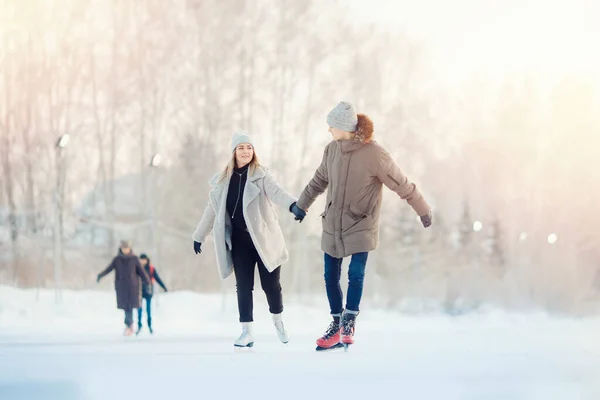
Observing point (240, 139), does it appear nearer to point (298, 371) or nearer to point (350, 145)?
point (350, 145)

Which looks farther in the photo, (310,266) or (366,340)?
(310,266)

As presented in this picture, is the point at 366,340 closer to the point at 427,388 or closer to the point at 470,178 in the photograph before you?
the point at 427,388

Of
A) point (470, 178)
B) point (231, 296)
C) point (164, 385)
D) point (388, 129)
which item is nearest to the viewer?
point (164, 385)

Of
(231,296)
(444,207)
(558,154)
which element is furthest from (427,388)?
(558,154)

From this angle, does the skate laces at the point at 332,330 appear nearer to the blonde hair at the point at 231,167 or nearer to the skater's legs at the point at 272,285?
the skater's legs at the point at 272,285

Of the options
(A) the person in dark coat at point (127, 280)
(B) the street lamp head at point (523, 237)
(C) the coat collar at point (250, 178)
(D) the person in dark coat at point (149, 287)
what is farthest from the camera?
(B) the street lamp head at point (523, 237)

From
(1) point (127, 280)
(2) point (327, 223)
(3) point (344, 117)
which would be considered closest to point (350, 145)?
(3) point (344, 117)

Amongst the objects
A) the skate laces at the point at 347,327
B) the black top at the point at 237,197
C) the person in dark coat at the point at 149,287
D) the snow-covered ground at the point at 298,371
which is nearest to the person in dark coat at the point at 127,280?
the person in dark coat at the point at 149,287

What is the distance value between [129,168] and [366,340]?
1377 cm

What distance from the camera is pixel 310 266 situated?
65.2ft

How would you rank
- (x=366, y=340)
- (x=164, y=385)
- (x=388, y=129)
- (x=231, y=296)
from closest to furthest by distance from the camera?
(x=164, y=385) < (x=366, y=340) < (x=231, y=296) < (x=388, y=129)

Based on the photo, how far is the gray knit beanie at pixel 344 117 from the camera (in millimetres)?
4941

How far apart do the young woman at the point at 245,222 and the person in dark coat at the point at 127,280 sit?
3985 mm

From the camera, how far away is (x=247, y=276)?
17.1ft
